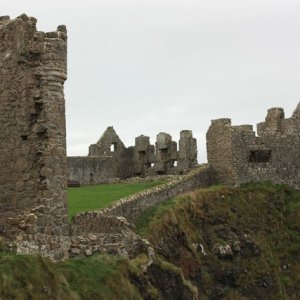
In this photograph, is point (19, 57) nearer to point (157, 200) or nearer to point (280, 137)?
point (157, 200)

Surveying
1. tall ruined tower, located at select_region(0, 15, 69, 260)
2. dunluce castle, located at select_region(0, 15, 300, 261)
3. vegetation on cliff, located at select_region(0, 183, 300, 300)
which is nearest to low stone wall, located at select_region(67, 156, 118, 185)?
vegetation on cliff, located at select_region(0, 183, 300, 300)

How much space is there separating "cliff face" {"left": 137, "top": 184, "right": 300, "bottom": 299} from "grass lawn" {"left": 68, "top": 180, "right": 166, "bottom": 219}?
283cm

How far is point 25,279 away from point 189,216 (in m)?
21.1

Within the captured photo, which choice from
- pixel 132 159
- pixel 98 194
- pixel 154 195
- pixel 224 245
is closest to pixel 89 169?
pixel 132 159

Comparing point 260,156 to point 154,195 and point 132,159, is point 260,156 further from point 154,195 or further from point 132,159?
point 132,159

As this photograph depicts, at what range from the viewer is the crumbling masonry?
49719 mm

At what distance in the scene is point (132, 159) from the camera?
177 feet

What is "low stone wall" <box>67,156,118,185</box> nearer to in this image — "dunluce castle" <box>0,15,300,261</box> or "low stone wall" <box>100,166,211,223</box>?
"low stone wall" <box>100,166,211,223</box>

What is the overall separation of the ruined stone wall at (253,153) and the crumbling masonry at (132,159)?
16.1ft

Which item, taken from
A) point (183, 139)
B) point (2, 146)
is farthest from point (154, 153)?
point (2, 146)

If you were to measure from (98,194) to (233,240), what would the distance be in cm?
742

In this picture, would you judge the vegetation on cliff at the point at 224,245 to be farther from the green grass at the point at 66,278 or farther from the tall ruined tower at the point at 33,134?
the tall ruined tower at the point at 33,134

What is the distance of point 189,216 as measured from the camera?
36719 mm

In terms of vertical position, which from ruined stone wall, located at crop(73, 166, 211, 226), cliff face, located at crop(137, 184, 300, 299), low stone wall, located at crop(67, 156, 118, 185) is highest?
low stone wall, located at crop(67, 156, 118, 185)
